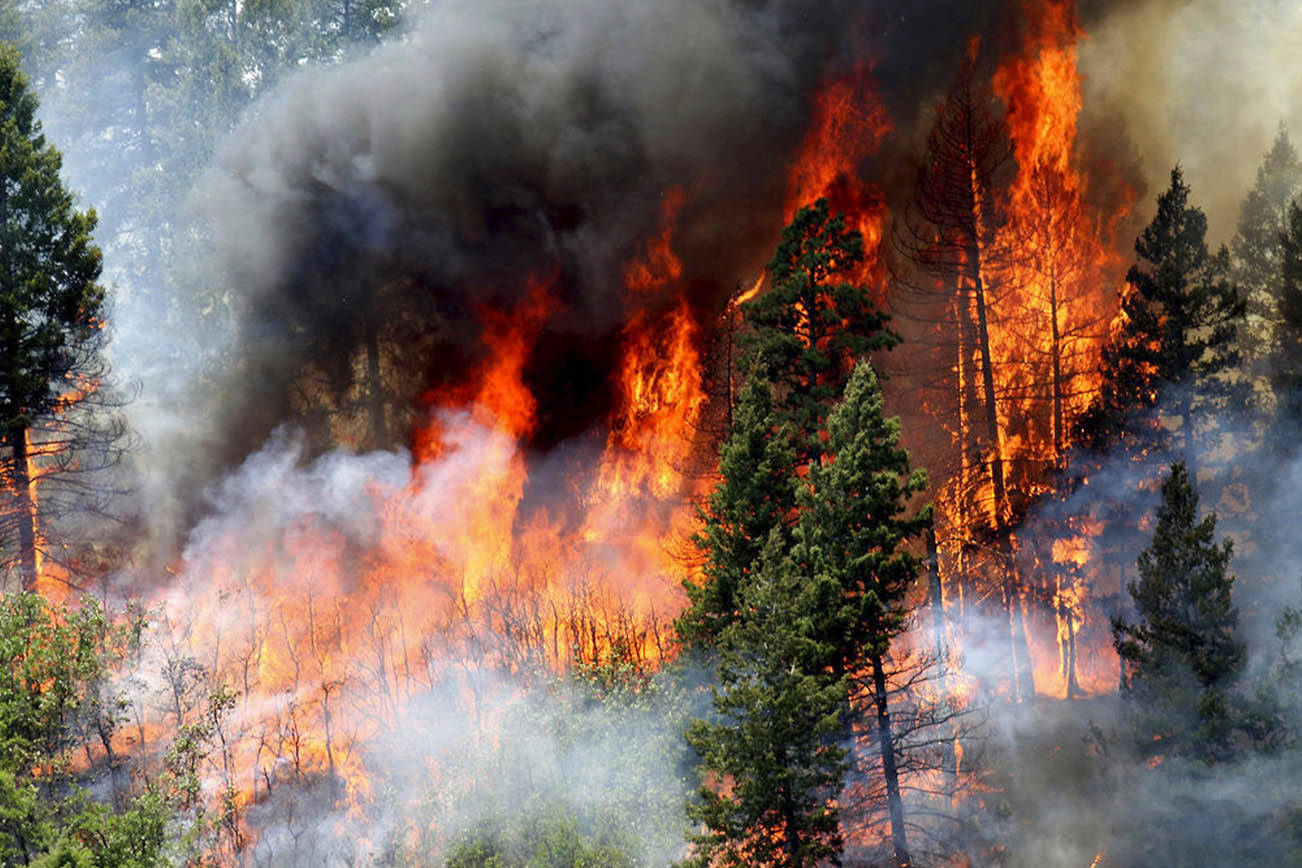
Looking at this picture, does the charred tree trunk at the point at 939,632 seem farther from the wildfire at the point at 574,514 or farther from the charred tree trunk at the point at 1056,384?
the charred tree trunk at the point at 1056,384

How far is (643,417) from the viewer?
3581cm

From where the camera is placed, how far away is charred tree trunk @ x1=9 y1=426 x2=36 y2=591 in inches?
1056

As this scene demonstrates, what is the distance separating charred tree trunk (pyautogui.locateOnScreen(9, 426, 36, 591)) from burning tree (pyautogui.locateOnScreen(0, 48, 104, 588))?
1.0 inches

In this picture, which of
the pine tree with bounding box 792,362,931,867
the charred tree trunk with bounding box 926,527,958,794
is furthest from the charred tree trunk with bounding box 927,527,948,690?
the pine tree with bounding box 792,362,931,867

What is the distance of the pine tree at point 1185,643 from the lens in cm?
2078

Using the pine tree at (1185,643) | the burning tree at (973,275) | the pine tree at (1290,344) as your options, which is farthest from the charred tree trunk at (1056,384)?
the pine tree at (1185,643)

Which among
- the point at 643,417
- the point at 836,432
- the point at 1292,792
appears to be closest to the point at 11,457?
the point at 643,417

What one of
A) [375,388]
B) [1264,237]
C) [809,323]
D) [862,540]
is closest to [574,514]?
[375,388]

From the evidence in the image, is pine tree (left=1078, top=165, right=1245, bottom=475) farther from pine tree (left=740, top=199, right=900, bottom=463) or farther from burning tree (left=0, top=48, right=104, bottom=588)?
burning tree (left=0, top=48, right=104, bottom=588)

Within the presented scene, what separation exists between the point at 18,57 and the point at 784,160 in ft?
73.5

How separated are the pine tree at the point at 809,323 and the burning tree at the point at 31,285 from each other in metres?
16.9

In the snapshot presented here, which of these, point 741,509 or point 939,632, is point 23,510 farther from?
point 939,632

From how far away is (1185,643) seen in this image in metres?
21.3

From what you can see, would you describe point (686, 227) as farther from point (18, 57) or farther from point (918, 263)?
point (18, 57)
